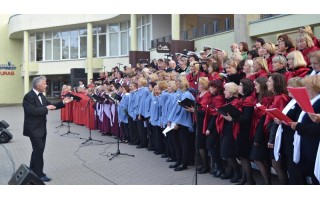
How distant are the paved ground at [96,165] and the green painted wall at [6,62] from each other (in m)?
28.7

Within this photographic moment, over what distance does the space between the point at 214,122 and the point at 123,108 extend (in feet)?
15.9

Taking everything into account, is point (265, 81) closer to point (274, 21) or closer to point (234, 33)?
point (274, 21)

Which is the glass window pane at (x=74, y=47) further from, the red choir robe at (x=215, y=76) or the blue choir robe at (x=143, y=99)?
the red choir robe at (x=215, y=76)

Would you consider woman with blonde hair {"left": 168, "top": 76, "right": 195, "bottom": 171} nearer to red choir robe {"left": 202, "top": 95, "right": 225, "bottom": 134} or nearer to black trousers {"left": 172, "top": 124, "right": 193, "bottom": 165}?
black trousers {"left": 172, "top": 124, "right": 193, "bottom": 165}

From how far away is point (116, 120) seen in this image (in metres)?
13.2

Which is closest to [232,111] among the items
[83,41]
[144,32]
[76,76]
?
[76,76]

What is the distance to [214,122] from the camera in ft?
23.9

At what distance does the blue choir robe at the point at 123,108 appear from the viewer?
37.9ft

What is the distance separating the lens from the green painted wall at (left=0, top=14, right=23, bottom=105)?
3931 centimetres

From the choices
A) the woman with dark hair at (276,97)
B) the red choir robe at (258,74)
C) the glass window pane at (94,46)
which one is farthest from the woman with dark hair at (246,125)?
the glass window pane at (94,46)

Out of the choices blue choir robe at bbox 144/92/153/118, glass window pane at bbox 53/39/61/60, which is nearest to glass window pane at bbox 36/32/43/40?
glass window pane at bbox 53/39/61/60

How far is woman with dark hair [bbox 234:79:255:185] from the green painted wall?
3697cm
